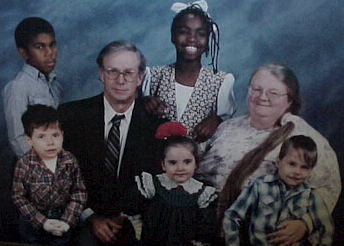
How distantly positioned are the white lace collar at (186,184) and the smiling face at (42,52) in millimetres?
895

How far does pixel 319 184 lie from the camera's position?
351cm

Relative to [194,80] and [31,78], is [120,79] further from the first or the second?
[31,78]

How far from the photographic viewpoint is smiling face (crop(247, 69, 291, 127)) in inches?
140

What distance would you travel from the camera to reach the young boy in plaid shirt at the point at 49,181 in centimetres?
390

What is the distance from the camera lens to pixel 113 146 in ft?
12.6

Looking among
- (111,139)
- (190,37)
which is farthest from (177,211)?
(190,37)

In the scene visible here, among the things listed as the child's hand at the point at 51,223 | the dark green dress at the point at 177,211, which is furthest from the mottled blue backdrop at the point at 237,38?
the child's hand at the point at 51,223

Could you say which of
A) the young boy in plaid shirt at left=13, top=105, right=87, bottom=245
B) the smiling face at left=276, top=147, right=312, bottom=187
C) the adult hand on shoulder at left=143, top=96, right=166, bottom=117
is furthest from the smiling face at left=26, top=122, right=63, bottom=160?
the smiling face at left=276, top=147, right=312, bottom=187

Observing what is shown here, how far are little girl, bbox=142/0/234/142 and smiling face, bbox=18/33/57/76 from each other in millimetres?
611

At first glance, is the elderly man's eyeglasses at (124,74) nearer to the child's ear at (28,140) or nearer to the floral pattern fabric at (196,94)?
the floral pattern fabric at (196,94)

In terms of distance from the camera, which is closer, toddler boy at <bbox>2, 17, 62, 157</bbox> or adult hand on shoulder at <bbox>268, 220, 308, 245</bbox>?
adult hand on shoulder at <bbox>268, 220, 308, 245</bbox>

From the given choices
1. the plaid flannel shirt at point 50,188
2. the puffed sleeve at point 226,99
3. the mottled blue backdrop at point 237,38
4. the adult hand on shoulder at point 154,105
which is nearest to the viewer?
the mottled blue backdrop at point 237,38

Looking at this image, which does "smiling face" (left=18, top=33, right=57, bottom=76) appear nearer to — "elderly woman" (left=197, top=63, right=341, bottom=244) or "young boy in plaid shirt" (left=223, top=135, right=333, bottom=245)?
"elderly woman" (left=197, top=63, right=341, bottom=244)

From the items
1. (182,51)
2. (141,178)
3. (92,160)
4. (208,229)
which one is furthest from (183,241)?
(182,51)
